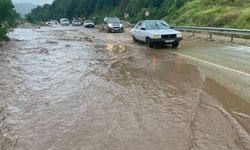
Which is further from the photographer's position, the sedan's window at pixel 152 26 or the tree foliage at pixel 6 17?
the tree foliage at pixel 6 17

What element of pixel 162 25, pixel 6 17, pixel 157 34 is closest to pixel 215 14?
pixel 162 25

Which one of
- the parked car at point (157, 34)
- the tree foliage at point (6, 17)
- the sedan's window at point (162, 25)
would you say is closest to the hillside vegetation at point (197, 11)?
the sedan's window at point (162, 25)

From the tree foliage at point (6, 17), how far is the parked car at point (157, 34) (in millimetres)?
8609

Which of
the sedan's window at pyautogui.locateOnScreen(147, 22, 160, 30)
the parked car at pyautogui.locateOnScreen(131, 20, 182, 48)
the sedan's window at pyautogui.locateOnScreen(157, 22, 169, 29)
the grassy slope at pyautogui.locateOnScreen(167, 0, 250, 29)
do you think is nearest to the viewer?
the parked car at pyautogui.locateOnScreen(131, 20, 182, 48)

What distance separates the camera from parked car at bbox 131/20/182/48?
63.7 feet

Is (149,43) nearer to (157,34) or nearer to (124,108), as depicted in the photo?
(157,34)

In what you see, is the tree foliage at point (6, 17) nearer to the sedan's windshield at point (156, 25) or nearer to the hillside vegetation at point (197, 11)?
the sedan's windshield at point (156, 25)

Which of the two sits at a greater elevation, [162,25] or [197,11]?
[197,11]

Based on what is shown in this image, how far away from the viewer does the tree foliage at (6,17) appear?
24.0m

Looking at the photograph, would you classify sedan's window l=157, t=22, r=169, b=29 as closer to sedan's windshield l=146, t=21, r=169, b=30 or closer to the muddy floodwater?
sedan's windshield l=146, t=21, r=169, b=30

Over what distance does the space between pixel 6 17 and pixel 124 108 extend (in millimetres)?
19495

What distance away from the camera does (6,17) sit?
1001 inches

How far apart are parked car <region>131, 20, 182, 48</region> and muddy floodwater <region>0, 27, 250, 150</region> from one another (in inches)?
219

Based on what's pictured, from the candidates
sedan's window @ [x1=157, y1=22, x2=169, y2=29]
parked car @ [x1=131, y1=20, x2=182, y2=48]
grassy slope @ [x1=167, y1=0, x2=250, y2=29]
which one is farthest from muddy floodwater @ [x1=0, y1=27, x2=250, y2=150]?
grassy slope @ [x1=167, y1=0, x2=250, y2=29]
